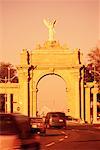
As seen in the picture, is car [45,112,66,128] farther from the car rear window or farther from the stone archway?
the car rear window

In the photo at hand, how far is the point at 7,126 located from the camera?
48.3ft

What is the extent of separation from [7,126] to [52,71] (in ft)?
209

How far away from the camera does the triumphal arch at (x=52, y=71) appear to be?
258ft

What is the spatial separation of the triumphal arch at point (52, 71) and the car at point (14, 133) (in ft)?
207

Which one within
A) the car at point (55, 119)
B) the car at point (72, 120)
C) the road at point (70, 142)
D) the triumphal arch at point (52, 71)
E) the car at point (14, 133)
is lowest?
the car at point (72, 120)

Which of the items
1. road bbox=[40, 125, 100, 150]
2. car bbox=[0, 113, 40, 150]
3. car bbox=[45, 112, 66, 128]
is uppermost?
car bbox=[0, 113, 40, 150]

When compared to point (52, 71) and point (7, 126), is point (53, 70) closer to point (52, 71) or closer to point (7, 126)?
point (52, 71)

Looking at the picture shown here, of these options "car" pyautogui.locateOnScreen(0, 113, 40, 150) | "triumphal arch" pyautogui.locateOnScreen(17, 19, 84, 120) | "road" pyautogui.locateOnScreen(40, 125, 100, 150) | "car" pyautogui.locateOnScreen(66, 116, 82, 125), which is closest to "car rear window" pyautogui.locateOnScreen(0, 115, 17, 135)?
"car" pyautogui.locateOnScreen(0, 113, 40, 150)

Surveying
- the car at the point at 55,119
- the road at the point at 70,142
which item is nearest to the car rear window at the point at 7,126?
the road at the point at 70,142

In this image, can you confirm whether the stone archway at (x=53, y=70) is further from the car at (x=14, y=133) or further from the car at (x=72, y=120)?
the car at (x=14, y=133)

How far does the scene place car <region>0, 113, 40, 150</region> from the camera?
47.7ft

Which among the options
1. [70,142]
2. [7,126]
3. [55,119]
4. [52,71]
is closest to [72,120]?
[52,71]

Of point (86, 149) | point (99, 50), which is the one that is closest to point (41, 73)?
point (99, 50)

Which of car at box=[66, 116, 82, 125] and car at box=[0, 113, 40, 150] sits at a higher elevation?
car at box=[0, 113, 40, 150]
